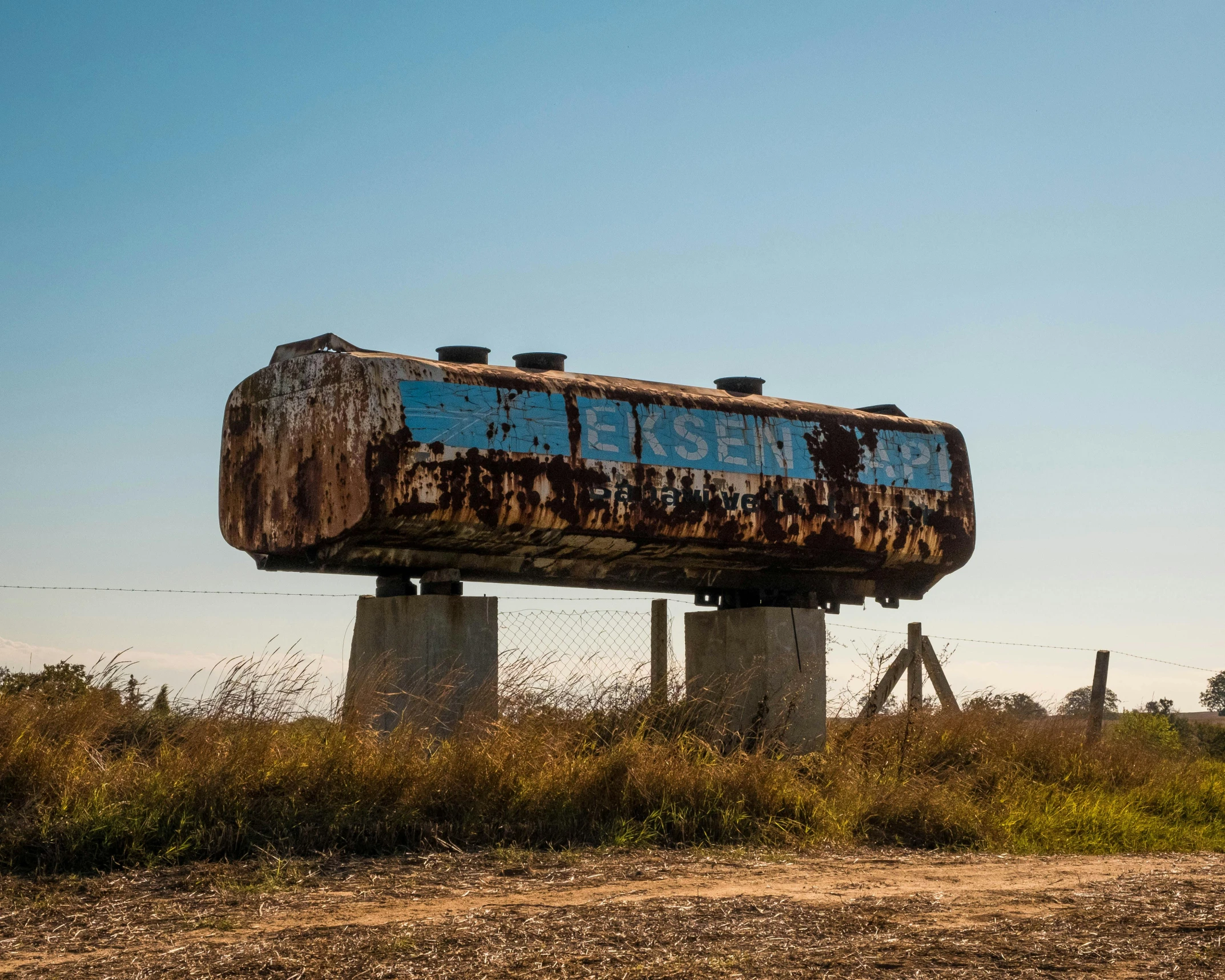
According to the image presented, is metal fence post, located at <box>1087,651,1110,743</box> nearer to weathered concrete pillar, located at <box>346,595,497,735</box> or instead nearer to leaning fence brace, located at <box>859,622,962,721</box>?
leaning fence brace, located at <box>859,622,962,721</box>

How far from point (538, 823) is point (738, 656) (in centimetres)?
384

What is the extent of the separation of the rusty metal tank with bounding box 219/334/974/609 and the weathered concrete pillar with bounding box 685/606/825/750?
368 millimetres

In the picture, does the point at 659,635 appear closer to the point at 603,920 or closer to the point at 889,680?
the point at 889,680

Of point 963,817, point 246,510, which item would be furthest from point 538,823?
point 246,510

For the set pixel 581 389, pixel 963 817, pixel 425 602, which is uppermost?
pixel 581 389

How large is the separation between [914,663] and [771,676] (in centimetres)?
268

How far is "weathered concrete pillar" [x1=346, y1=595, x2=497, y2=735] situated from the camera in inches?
355

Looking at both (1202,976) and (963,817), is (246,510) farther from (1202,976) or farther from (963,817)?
(1202,976)

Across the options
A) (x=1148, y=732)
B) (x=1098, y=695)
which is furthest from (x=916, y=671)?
(x=1148, y=732)

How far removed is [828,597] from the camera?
11.4 m

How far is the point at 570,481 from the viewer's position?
9.47 meters

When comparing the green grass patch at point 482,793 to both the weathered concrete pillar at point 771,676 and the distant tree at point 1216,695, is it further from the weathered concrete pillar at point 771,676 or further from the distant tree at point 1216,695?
the distant tree at point 1216,695

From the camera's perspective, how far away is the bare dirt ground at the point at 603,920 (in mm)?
4906

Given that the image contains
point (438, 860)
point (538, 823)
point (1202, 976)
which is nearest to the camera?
point (1202, 976)
